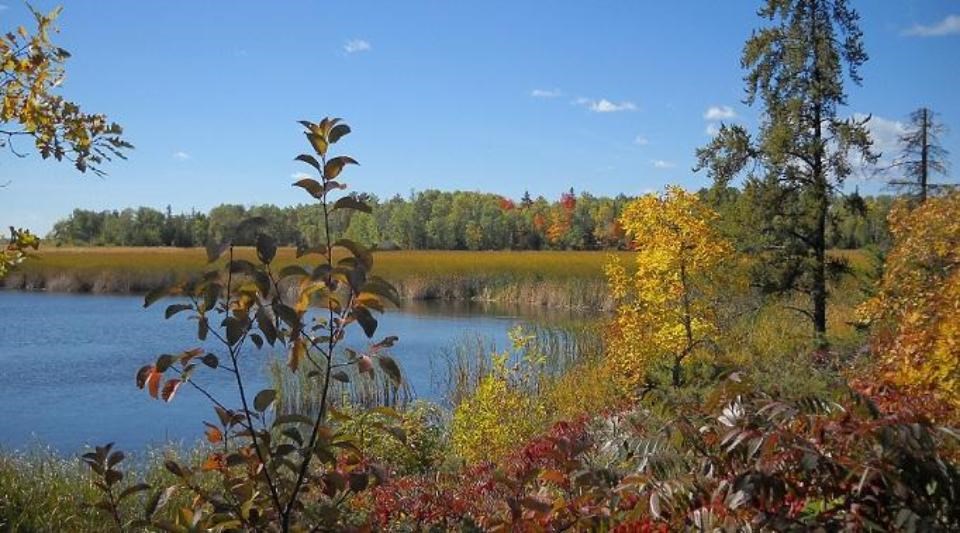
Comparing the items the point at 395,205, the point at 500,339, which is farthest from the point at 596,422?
the point at 395,205

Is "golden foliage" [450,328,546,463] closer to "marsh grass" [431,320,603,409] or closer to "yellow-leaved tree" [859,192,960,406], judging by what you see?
"yellow-leaved tree" [859,192,960,406]

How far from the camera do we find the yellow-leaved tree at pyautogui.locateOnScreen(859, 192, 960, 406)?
477 centimetres

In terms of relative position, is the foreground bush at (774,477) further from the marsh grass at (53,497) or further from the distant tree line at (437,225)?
the distant tree line at (437,225)

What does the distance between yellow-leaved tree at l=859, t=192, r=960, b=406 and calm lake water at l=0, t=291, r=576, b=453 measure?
261 inches

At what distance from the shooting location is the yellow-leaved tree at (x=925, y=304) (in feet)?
15.6

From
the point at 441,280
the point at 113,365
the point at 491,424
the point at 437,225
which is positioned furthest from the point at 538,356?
the point at 437,225

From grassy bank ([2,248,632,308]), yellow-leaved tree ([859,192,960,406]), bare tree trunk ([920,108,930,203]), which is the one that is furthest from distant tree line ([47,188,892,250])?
yellow-leaved tree ([859,192,960,406])

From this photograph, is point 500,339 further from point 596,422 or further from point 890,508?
point 890,508

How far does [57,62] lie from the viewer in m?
3.79

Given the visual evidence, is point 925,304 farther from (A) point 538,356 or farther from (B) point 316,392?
(B) point 316,392

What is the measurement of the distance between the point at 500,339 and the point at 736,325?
22.0 ft

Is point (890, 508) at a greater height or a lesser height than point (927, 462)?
lesser

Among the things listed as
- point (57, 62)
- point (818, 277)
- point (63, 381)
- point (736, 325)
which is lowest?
point (63, 381)

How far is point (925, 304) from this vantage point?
6102 millimetres
